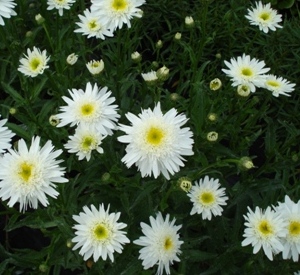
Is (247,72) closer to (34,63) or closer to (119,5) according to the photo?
(119,5)

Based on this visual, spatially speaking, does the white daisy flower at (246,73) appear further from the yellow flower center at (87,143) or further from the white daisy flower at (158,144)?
the yellow flower center at (87,143)

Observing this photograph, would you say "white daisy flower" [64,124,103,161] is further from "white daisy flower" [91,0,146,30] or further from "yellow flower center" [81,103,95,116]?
"white daisy flower" [91,0,146,30]

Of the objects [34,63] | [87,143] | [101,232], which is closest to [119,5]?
[34,63]

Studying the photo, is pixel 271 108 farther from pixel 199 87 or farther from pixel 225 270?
pixel 225 270

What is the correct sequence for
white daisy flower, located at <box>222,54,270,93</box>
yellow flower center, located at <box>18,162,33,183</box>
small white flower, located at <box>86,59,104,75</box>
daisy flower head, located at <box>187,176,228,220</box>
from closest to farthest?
yellow flower center, located at <box>18,162,33,183</box>
daisy flower head, located at <box>187,176,228,220</box>
small white flower, located at <box>86,59,104,75</box>
white daisy flower, located at <box>222,54,270,93</box>

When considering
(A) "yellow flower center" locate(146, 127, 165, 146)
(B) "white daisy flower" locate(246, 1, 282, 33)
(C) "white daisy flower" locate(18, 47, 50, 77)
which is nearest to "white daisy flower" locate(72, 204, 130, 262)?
(A) "yellow flower center" locate(146, 127, 165, 146)

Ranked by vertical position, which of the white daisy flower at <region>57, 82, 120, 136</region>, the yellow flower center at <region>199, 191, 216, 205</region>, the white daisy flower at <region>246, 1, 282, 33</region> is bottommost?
the yellow flower center at <region>199, 191, 216, 205</region>
